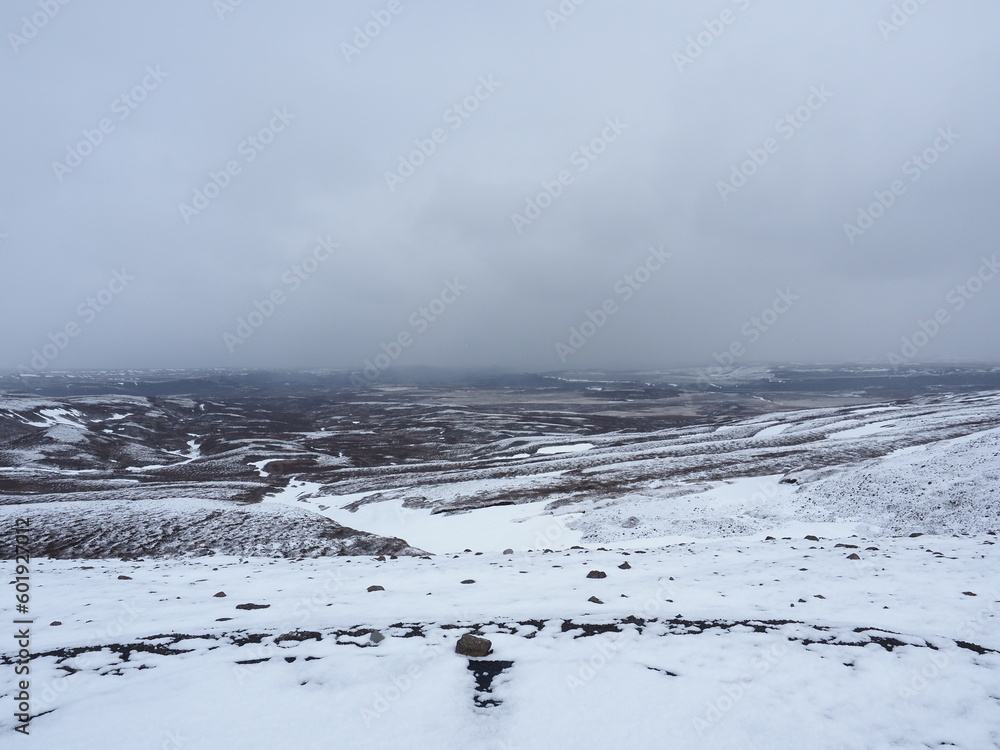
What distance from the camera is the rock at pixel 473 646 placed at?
26.0 feet

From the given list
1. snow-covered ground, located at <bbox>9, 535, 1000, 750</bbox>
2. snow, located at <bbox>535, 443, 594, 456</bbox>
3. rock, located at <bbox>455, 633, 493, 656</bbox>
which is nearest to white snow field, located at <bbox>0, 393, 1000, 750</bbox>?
snow-covered ground, located at <bbox>9, 535, 1000, 750</bbox>

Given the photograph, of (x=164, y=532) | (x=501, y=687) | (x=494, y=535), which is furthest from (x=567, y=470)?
(x=501, y=687)

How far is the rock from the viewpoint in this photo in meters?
7.92

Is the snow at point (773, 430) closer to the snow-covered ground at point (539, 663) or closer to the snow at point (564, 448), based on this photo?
the snow at point (564, 448)

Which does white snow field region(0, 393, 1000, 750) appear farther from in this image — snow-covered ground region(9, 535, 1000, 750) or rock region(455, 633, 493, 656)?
rock region(455, 633, 493, 656)

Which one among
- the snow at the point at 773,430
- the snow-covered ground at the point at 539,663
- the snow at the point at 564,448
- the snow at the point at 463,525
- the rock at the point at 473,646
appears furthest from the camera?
the snow at the point at 773,430

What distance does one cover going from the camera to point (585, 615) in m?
9.86

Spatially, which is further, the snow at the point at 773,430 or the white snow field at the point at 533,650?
the snow at the point at 773,430

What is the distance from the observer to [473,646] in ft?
26.1

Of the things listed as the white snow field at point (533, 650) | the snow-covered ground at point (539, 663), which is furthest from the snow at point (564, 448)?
the snow-covered ground at point (539, 663)

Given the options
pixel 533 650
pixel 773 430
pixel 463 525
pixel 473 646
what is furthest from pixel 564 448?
pixel 473 646

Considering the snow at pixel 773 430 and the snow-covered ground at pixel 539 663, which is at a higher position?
the snow-covered ground at pixel 539 663

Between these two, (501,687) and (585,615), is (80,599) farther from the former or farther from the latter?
(585,615)

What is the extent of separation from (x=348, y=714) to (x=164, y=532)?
2700cm
